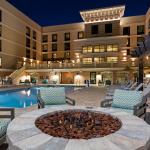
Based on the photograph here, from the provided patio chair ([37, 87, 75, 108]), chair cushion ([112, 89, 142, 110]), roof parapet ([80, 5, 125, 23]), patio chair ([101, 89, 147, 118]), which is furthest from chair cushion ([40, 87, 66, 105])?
roof parapet ([80, 5, 125, 23])

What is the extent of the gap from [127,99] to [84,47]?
89.1 ft

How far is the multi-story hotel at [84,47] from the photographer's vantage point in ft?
90.3

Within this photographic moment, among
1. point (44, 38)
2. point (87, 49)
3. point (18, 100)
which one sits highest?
point (44, 38)

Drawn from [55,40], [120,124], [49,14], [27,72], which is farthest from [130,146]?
[49,14]

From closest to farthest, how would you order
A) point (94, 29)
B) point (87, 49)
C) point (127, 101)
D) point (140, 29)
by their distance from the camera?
point (127, 101) → point (87, 49) → point (94, 29) → point (140, 29)

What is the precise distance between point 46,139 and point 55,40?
120 ft

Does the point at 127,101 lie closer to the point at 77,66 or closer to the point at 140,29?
the point at 77,66

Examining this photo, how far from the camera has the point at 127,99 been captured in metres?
5.64

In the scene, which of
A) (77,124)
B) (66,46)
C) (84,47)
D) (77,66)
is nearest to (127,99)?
(77,124)

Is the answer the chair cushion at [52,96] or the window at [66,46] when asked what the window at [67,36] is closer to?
the window at [66,46]

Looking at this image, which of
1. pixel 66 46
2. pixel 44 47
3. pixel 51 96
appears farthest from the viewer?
pixel 44 47

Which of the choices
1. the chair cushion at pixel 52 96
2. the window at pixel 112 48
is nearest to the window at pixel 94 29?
the window at pixel 112 48

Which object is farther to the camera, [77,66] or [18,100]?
[77,66]

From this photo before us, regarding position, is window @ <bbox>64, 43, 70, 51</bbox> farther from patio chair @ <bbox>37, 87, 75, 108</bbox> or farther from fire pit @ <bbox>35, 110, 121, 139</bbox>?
fire pit @ <bbox>35, 110, 121, 139</bbox>
